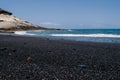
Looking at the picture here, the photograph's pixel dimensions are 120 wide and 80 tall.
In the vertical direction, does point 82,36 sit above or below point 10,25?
below

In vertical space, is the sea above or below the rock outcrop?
below

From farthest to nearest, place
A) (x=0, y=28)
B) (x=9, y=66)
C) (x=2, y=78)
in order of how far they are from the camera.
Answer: (x=0, y=28), (x=9, y=66), (x=2, y=78)

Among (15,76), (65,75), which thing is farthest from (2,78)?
(65,75)

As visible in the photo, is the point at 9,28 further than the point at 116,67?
Yes

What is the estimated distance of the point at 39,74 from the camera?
595 centimetres

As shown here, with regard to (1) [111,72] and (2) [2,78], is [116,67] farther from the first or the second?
(2) [2,78]

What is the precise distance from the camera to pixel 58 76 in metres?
5.75

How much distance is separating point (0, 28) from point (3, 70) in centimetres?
5030

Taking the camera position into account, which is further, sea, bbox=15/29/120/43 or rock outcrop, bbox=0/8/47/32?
rock outcrop, bbox=0/8/47/32

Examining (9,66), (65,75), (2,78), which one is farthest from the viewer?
(9,66)

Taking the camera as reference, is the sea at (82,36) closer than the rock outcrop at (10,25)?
Yes

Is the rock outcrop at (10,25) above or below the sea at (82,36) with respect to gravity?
above

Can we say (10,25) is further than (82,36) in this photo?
Yes

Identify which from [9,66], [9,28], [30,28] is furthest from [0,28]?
[9,66]
